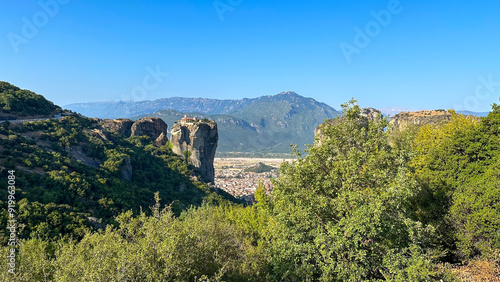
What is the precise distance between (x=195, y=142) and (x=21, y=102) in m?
37.9

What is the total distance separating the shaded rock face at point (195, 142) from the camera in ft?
236

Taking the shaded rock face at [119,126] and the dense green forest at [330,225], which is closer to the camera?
the dense green forest at [330,225]

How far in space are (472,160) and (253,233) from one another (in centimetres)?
1978

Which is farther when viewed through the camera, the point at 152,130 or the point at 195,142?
the point at 152,130

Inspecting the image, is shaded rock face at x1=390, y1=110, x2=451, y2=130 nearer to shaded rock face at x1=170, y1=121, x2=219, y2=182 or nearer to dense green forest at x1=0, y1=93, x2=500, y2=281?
dense green forest at x1=0, y1=93, x2=500, y2=281

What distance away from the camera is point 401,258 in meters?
11.6

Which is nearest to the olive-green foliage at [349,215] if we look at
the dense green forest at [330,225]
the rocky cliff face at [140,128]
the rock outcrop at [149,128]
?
the dense green forest at [330,225]

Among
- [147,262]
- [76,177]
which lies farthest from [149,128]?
[147,262]

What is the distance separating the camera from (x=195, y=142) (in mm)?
72750

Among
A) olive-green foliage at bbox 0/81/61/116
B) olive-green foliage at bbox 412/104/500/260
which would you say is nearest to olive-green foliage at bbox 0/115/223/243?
olive-green foliage at bbox 0/81/61/116

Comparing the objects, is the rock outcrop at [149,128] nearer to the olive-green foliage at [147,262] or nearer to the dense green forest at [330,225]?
the dense green forest at [330,225]

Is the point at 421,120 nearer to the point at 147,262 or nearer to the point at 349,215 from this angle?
the point at 349,215

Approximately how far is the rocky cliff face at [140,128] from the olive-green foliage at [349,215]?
64.6 m

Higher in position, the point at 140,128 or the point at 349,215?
the point at 140,128
